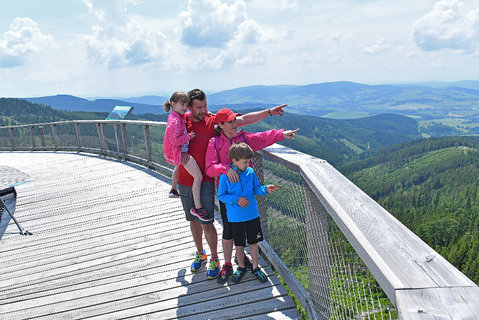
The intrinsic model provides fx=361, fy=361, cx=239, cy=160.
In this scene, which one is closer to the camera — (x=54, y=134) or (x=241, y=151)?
(x=241, y=151)

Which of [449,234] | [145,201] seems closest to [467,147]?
[449,234]

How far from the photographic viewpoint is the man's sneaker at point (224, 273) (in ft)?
10.4

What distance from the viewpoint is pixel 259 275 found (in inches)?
124

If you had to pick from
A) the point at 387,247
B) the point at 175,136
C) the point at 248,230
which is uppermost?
the point at 175,136

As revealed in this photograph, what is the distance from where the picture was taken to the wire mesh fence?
5.00 feet

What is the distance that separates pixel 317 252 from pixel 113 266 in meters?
2.33

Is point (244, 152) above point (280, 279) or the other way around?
above

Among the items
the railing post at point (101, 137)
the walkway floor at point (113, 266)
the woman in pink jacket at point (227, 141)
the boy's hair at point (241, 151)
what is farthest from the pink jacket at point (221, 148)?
the railing post at point (101, 137)

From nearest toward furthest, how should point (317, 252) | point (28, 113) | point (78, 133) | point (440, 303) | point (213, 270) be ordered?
point (440, 303) → point (317, 252) → point (213, 270) → point (78, 133) → point (28, 113)

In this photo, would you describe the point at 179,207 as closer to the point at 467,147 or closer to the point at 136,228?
the point at 136,228

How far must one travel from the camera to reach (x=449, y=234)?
183 feet

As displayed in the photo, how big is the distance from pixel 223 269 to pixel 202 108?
4.69ft

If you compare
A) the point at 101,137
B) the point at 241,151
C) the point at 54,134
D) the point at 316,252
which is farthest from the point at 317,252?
the point at 54,134

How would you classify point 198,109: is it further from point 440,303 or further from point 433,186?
point 433,186
